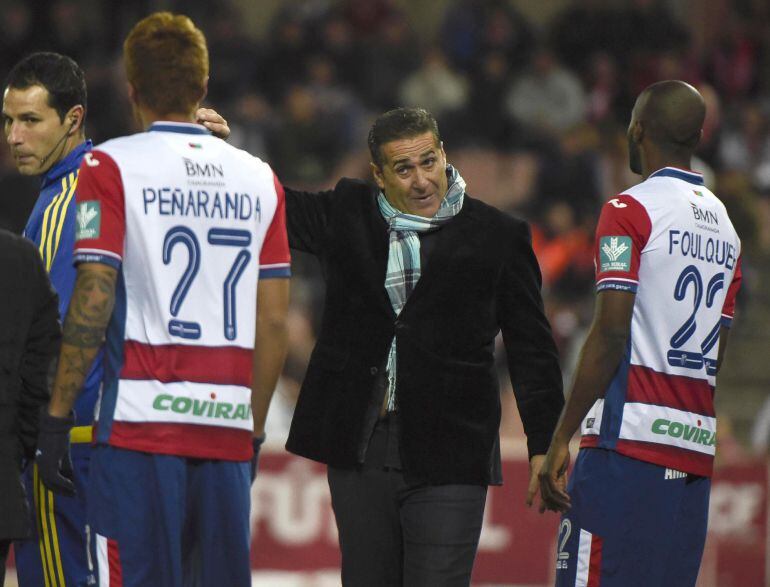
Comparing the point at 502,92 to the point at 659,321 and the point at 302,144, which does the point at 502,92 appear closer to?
the point at 302,144

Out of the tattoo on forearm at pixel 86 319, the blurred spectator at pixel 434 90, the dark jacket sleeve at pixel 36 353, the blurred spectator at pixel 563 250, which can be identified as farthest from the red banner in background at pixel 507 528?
the blurred spectator at pixel 434 90

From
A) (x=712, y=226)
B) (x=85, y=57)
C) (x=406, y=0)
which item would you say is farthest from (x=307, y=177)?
(x=712, y=226)

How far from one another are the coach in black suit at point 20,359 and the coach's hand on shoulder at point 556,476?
68.5 inches

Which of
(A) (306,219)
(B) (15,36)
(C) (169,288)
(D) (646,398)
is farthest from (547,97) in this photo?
(C) (169,288)

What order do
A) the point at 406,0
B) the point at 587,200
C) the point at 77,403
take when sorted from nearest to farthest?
the point at 77,403 → the point at 587,200 → the point at 406,0

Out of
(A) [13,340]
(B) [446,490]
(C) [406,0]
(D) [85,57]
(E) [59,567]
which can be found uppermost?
(C) [406,0]

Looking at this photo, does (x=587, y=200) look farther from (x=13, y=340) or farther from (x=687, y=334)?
(x=13, y=340)

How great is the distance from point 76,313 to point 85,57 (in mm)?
11139

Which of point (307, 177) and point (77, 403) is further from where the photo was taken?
point (307, 177)

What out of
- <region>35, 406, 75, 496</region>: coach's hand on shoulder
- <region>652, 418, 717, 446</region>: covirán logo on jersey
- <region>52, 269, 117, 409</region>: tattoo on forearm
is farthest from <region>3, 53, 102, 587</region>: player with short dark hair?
<region>652, 418, 717, 446</region>: covirán logo on jersey

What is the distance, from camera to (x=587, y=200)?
14.2m

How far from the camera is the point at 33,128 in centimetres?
546

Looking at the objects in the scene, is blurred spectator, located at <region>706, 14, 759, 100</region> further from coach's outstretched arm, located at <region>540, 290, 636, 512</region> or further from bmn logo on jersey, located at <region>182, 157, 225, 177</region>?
bmn logo on jersey, located at <region>182, 157, 225, 177</region>

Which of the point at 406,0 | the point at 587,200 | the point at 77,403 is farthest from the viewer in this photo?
the point at 406,0
